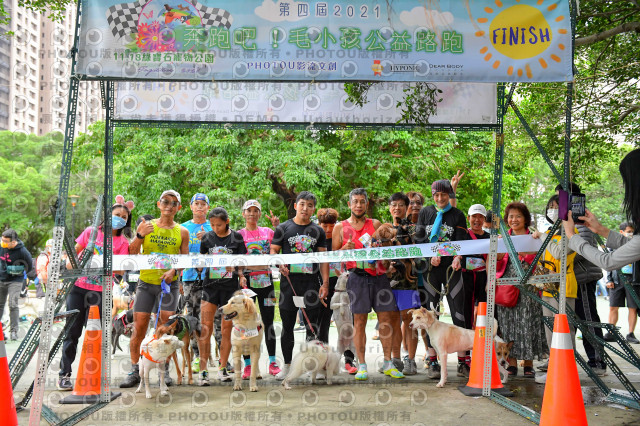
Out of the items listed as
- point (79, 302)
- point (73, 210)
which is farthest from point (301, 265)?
point (73, 210)

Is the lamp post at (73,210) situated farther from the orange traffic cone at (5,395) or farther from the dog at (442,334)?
the dog at (442,334)

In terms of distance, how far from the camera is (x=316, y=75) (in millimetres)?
4695

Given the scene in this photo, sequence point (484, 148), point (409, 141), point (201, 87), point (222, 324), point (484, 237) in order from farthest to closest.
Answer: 1. point (484, 148)
2. point (409, 141)
3. point (484, 237)
4. point (222, 324)
5. point (201, 87)

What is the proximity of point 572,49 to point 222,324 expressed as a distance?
180 inches

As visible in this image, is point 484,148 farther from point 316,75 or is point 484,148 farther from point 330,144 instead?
point 316,75

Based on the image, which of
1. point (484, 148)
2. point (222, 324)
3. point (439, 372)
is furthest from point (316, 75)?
point (484, 148)

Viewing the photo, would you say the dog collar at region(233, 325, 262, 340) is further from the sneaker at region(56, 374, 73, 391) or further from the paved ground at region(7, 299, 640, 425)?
the sneaker at region(56, 374, 73, 391)

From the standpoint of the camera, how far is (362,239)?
22.9ft

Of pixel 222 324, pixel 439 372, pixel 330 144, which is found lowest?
pixel 439 372

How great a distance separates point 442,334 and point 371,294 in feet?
3.14

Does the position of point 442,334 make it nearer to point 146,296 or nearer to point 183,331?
point 183,331

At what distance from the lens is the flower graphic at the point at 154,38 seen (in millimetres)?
4621

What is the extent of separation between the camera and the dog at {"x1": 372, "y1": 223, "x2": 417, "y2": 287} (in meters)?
6.91

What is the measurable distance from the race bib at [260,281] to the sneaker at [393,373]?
67.0 inches
